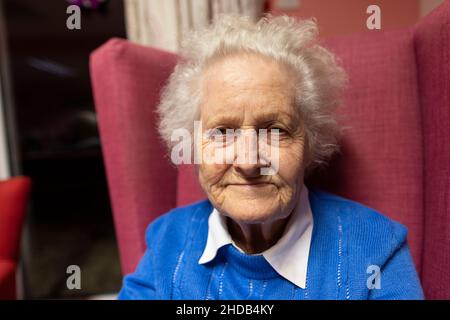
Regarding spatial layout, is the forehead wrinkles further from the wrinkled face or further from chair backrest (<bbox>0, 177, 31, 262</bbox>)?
chair backrest (<bbox>0, 177, 31, 262</bbox>)

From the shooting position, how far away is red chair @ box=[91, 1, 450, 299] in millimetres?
803

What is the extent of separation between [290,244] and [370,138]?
366mm

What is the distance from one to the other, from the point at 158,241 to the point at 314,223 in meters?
0.39

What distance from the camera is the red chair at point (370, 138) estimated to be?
803 millimetres

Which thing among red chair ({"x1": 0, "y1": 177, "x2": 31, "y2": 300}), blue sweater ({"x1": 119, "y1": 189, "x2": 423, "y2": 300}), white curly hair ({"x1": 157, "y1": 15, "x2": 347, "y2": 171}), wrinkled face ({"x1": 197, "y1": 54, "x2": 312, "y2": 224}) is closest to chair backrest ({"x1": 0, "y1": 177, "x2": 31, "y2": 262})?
red chair ({"x1": 0, "y1": 177, "x2": 31, "y2": 300})

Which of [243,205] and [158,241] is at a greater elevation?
[243,205]

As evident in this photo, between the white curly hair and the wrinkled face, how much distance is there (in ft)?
0.13

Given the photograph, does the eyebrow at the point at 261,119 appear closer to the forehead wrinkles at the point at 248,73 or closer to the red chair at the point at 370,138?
the forehead wrinkles at the point at 248,73

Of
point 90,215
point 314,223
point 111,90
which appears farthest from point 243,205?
point 90,215

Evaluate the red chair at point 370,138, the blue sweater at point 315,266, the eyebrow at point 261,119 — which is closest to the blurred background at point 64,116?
the red chair at point 370,138

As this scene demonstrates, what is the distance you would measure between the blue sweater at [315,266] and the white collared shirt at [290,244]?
1 cm

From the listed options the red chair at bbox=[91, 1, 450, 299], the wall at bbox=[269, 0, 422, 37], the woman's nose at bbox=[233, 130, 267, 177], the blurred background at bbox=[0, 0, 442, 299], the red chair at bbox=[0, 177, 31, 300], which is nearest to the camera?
the woman's nose at bbox=[233, 130, 267, 177]
